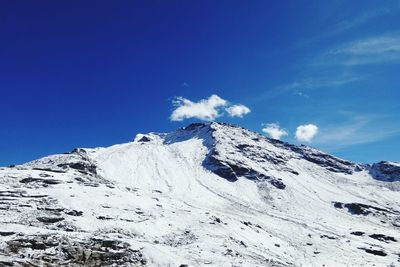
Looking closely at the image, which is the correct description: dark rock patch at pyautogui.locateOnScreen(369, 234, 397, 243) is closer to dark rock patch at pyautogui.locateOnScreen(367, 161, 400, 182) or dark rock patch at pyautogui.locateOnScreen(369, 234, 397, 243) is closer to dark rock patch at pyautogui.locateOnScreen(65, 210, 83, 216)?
dark rock patch at pyautogui.locateOnScreen(65, 210, 83, 216)

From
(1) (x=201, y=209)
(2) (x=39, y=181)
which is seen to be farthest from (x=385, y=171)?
(2) (x=39, y=181)

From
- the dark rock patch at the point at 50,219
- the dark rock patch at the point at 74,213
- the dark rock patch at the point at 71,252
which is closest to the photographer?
the dark rock patch at the point at 71,252

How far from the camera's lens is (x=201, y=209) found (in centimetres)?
8131

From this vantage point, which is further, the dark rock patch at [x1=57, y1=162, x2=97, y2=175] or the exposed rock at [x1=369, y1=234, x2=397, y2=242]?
the dark rock patch at [x1=57, y1=162, x2=97, y2=175]

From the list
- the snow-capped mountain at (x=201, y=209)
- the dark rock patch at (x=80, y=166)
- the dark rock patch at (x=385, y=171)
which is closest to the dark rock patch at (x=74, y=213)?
the snow-capped mountain at (x=201, y=209)

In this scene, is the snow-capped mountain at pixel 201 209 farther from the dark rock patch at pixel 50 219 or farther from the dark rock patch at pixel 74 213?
the dark rock patch at pixel 74 213

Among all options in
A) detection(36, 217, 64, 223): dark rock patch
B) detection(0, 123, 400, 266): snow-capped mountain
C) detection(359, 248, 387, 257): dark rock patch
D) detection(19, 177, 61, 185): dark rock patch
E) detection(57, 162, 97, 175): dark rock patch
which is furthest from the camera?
detection(57, 162, 97, 175): dark rock patch

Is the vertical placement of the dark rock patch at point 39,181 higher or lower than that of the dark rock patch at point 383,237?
lower

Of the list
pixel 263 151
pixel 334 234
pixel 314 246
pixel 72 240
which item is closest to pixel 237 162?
pixel 263 151

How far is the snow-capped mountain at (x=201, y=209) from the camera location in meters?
43.1

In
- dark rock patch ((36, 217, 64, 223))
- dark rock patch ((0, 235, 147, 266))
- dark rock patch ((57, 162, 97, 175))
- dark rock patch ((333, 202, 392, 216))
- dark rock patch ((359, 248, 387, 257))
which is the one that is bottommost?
dark rock patch ((0, 235, 147, 266))

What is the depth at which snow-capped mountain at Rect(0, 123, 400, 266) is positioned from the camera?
43.1 m

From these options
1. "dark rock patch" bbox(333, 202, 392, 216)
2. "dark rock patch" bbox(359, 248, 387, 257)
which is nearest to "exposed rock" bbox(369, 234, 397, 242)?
"dark rock patch" bbox(359, 248, 387, 257)

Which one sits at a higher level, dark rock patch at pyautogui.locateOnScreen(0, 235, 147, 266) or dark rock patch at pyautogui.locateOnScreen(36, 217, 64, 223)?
dark rock patch at pyautogui.locateOnScreen(36, 217, 64, 223)
